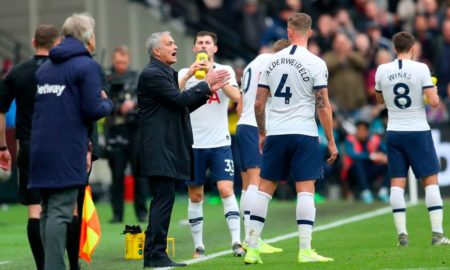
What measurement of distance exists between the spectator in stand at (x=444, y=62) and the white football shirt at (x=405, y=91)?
9862mm

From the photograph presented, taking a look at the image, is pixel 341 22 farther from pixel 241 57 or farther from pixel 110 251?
pixel 110 251

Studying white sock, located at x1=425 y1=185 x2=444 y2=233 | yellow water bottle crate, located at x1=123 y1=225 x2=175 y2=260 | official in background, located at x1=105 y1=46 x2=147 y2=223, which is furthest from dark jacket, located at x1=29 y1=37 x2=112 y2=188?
official in background, located at x1=105 y1=46 x2=147 y2=223

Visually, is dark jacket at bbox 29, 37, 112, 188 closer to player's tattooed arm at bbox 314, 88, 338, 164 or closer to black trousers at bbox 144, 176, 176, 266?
black trousers at bbox 144, 176, 176, 266

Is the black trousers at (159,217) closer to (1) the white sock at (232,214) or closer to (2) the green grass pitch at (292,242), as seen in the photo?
(2) the green grass pitch at (292,242)

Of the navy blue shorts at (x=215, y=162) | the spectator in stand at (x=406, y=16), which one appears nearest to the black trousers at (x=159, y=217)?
the navy blue shorts at (x=215, y=162)

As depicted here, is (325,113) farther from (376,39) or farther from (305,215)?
(376,39)

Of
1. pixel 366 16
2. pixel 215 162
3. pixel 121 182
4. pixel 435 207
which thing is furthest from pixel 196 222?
pixel 366 16

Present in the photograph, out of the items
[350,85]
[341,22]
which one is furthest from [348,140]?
[341,22]

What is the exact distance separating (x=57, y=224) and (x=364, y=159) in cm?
1373

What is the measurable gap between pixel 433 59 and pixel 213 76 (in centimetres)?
1313

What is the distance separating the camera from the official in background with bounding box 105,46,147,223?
1777 centimetres

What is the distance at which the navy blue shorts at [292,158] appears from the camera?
36.1ft

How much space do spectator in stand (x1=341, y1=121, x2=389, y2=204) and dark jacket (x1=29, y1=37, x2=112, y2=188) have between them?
1329 centimetres

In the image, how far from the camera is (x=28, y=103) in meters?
10.4
